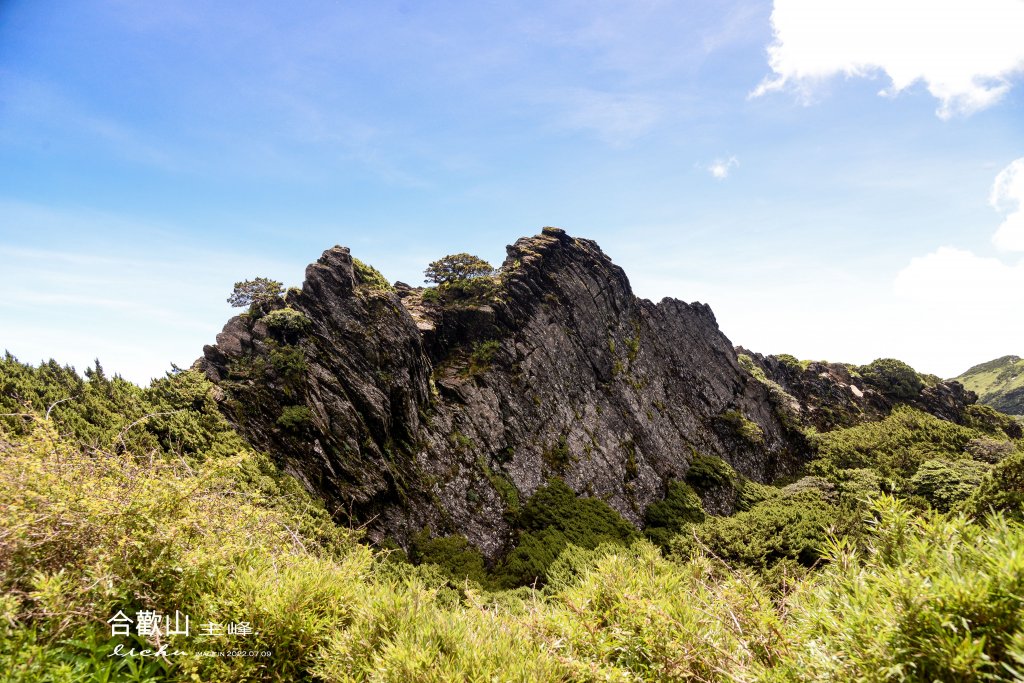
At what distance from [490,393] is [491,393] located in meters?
0.10

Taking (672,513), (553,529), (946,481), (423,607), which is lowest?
(672,513)

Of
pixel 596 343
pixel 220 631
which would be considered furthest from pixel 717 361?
pixel 220 631

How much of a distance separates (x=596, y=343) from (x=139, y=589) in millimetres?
37787

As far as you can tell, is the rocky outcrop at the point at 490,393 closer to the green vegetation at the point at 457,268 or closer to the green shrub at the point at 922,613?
the green vegetation at the point at 457,268

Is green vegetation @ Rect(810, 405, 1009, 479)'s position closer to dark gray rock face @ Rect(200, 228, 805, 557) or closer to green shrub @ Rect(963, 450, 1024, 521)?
dark gray rock face @ Rect(200, 228, 805, 557)

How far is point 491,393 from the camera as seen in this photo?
31734 mm

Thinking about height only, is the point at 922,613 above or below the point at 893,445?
above

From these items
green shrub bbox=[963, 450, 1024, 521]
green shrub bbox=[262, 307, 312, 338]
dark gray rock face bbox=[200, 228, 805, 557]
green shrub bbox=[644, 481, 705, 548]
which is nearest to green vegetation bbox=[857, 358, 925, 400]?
dark gray rock face bbox=[200, 228, 805, 557]

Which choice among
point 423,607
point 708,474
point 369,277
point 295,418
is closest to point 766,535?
point 708,474

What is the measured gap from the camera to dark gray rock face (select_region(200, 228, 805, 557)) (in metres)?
21.9

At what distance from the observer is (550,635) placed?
267 inches

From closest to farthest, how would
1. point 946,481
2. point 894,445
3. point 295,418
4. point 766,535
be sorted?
point 295,418, point 766,535, point 946,481, point 894,445

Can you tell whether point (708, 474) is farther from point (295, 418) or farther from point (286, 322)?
point (286, 322)

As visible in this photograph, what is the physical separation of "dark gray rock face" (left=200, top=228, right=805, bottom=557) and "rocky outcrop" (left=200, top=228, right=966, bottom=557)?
4.4 inches
